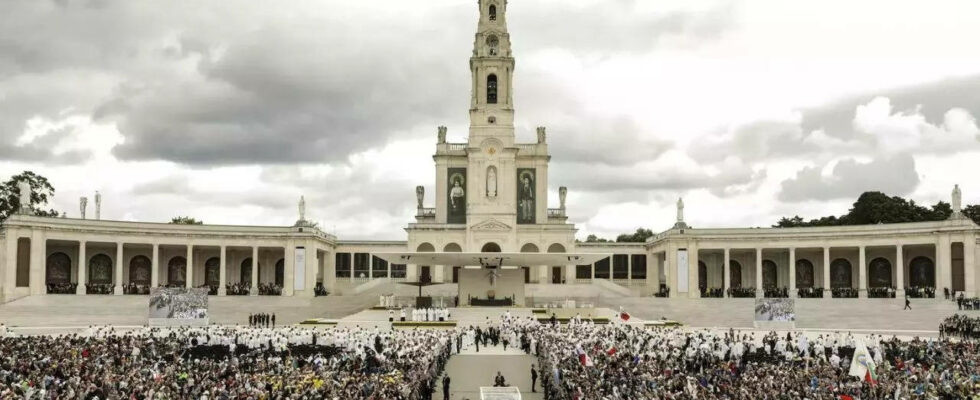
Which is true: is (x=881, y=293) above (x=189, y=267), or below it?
below

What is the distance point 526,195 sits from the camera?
291 ft

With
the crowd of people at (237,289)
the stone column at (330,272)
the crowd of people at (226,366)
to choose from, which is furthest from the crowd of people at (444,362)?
the stone column at (330,272)

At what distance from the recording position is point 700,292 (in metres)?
79.7

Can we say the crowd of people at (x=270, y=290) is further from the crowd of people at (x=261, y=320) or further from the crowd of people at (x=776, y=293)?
the crowd of people at (x=776, y=293)

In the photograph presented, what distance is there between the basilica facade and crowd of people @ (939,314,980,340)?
19039 millimetres

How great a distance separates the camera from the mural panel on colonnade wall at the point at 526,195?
88.2m

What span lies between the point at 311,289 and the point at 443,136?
2057 cm

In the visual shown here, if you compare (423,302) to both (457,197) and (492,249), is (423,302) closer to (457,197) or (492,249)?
(492,249)

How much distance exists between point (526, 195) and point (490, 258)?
25.7 meters

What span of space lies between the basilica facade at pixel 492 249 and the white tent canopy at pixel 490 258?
4.04 m

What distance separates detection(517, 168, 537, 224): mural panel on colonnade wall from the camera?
290 ft

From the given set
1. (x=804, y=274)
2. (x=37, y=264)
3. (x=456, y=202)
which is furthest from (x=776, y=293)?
(x=37, y=264)

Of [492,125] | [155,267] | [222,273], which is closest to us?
[155,267]

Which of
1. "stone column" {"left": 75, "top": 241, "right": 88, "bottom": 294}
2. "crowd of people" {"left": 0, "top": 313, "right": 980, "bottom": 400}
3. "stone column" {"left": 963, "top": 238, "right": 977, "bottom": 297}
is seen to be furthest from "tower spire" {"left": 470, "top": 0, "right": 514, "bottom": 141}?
"crowd of people" {"left": 0, "top": 313, "right": 980, "bottom": 400}
